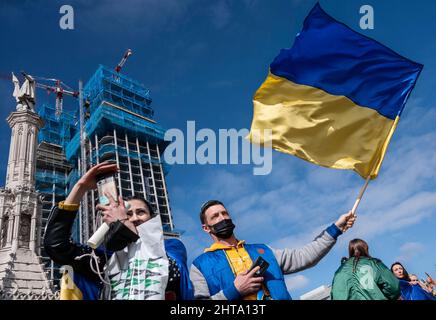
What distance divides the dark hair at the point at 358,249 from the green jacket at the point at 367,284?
0.72 ft

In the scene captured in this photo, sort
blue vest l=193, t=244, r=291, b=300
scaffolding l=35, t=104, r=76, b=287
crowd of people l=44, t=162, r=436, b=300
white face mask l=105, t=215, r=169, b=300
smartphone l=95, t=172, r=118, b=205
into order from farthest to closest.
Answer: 1. scaffolding l=35, t=104, r=76, b=287
2. blue vest l=193, t=244, r=291, b=300
3. smartphone l=95, t=172, r=118, b=205
4. crowd of people l=44, t=162, r=436, b=300
5. white face mask l=105, t=215, r=169, b=300

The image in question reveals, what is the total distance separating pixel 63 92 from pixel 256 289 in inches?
3200

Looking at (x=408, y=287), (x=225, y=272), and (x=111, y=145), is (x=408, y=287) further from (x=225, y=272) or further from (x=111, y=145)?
(x=111, y=145)

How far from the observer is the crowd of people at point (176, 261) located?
307 cm

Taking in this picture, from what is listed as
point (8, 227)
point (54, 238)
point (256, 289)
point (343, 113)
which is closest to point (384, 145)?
point (343, 113)

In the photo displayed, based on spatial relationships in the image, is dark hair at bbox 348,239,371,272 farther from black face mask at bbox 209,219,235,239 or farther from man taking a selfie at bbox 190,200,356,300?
black face mask at bbox 209,219,235,239

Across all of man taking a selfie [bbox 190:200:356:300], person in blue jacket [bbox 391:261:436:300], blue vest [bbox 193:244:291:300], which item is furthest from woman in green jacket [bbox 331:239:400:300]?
person in blue jacket [bbox 391:261:436:300]

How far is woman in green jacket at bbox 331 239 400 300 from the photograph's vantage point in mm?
4430

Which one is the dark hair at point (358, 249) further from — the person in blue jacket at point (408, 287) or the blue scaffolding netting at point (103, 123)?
the blue scaffolding netting at point (103, 123)

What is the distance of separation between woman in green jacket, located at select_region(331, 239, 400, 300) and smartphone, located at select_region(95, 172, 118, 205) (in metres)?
2.73

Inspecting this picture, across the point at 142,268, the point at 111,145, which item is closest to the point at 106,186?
the point at 142,268

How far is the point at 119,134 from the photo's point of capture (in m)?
68.5

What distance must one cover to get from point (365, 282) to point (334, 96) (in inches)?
97.9

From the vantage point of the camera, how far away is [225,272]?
3967 mm
